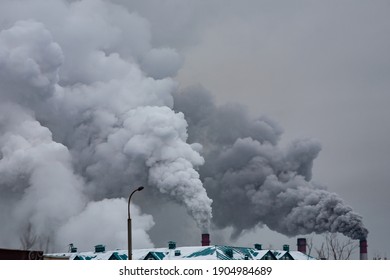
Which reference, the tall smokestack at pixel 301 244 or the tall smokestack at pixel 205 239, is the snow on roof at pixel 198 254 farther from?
the tall smokestack at pixel 301 244

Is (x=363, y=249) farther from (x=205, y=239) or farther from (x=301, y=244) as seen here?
(x=205, y=239)

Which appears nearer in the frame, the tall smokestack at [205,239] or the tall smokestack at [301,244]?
the tall smokestack at [205,239]

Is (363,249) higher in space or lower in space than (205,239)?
lower

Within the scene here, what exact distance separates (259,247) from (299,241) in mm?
27394

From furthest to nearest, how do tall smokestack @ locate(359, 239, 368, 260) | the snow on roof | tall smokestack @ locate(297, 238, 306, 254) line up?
tall smokestack @ locate(359, 239, 368, 260), tall smokestack @ locate(297, 238, 306, 254), the snow on roof

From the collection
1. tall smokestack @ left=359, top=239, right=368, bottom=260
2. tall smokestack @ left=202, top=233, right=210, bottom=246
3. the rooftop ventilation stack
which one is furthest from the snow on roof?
tall smokestack @ left=359, top=239, right=368, bottom=260

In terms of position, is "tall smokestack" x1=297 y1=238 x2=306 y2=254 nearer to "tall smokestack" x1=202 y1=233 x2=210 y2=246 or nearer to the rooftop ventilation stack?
the rooftop ventilation stack

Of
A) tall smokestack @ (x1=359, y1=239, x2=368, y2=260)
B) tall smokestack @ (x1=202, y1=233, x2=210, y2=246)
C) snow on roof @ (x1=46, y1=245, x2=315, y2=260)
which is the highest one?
tall smokestack @ (x1=202, y1=233, x2=210, y2=246)

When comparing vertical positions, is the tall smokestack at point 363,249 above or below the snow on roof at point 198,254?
above

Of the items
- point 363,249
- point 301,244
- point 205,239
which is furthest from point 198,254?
point 363,249

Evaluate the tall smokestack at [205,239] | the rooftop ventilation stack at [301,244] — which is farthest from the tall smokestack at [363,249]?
the tall smokestack at [205,239]
